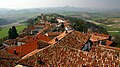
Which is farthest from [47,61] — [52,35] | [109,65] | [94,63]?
[52,35]

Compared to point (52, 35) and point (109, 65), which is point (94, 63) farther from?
point (52, 35)

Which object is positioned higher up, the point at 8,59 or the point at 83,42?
the point at 83,42

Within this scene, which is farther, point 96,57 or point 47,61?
point 47,61

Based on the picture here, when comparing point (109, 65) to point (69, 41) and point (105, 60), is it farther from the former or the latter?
point (69, 41)

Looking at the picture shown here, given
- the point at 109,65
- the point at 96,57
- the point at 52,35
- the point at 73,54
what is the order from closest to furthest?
the point at 109,65 → the point at 96,57 → the point at 73,54 → the point at 52,35

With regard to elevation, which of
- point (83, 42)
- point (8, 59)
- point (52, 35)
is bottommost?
point (52, 35)

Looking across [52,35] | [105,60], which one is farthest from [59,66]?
[52,35]

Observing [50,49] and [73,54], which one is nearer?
[73,54]

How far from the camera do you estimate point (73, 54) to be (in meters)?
21.5

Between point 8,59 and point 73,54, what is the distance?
37.1ft

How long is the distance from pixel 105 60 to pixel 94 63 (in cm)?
104

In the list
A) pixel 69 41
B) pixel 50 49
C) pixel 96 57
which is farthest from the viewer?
pixel 69 41

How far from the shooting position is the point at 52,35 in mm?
65750

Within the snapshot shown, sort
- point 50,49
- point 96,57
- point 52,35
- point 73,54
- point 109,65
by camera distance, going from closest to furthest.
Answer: point 109,65 → point 96,57 → point 73,54 → point 50,49 → point 52,35
